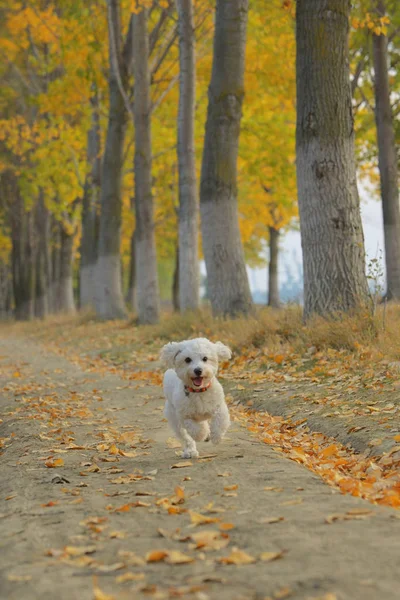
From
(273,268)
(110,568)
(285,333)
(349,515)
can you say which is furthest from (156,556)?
(273,268)

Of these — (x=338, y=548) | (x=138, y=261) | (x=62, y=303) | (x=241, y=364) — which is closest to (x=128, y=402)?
(x=241, y=364)

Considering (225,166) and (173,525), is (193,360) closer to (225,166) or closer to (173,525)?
(173,525)

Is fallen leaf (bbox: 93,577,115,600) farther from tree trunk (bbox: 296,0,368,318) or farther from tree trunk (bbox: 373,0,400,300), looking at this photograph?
tree trunk (bbox: 373,0,400,300)

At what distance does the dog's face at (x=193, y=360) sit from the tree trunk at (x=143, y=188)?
14270 mm

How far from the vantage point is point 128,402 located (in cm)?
1055

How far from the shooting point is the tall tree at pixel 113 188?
2381 cm

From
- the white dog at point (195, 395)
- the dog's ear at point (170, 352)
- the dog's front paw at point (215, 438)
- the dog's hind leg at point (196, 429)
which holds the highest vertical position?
the dog's ear at point (170, 352)

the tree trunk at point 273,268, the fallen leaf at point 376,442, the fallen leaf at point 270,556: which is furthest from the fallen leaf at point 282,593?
the tree trunk at point 273,268

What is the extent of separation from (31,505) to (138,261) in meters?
16.2

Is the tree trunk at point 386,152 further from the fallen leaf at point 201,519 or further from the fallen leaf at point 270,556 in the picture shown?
the fallen leaf at point 270,556

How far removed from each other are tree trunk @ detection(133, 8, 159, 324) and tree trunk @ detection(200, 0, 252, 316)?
5927 mm

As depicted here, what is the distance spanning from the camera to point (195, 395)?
268 inches

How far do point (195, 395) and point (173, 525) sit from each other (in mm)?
2181

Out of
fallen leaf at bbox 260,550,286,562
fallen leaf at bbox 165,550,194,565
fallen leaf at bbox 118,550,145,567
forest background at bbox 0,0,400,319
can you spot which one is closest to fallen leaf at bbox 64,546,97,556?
fallen leaf at bbox 118,550,145,567
